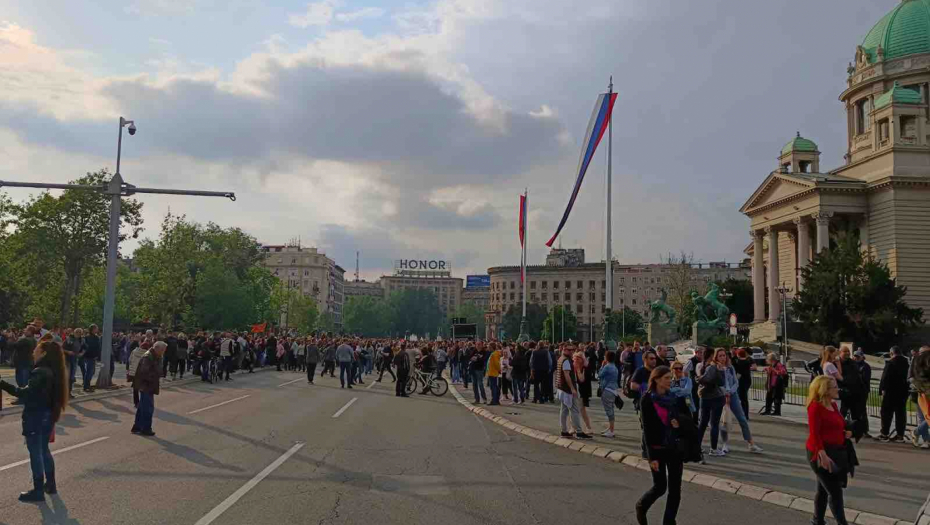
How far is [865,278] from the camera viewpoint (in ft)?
178

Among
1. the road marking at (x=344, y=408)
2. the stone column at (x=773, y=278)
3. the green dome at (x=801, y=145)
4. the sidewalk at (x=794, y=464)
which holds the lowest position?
the road marking at (x=344, y=408)

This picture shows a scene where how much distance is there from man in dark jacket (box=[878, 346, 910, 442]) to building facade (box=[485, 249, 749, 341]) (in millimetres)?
131009

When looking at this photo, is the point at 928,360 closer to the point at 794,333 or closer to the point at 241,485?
the point at 241,485

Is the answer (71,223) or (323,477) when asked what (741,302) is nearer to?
(71,223)

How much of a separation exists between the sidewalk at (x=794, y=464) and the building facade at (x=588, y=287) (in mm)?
129355

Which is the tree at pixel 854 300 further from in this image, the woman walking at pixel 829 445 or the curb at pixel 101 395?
the woman walking at pixel 829 445

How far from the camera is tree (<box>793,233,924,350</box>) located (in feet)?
173

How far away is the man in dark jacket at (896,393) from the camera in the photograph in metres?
14.2

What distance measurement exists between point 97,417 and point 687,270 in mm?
67563

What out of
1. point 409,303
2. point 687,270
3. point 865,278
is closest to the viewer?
point 865,278

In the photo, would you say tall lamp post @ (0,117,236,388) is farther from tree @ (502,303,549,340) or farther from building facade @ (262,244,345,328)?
building facade @ (262,244,345,328)

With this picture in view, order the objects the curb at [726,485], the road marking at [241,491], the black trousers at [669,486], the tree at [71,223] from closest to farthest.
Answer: the black trousers at [669,486]
the road marking at [241,491]
the curb at [726,485]
the tree at [71,223]

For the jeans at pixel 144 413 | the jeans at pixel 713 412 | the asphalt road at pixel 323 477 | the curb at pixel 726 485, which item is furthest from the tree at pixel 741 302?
the jeans at pixel 144 413

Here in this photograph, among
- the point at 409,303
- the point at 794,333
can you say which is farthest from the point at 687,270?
the point at 409,303
